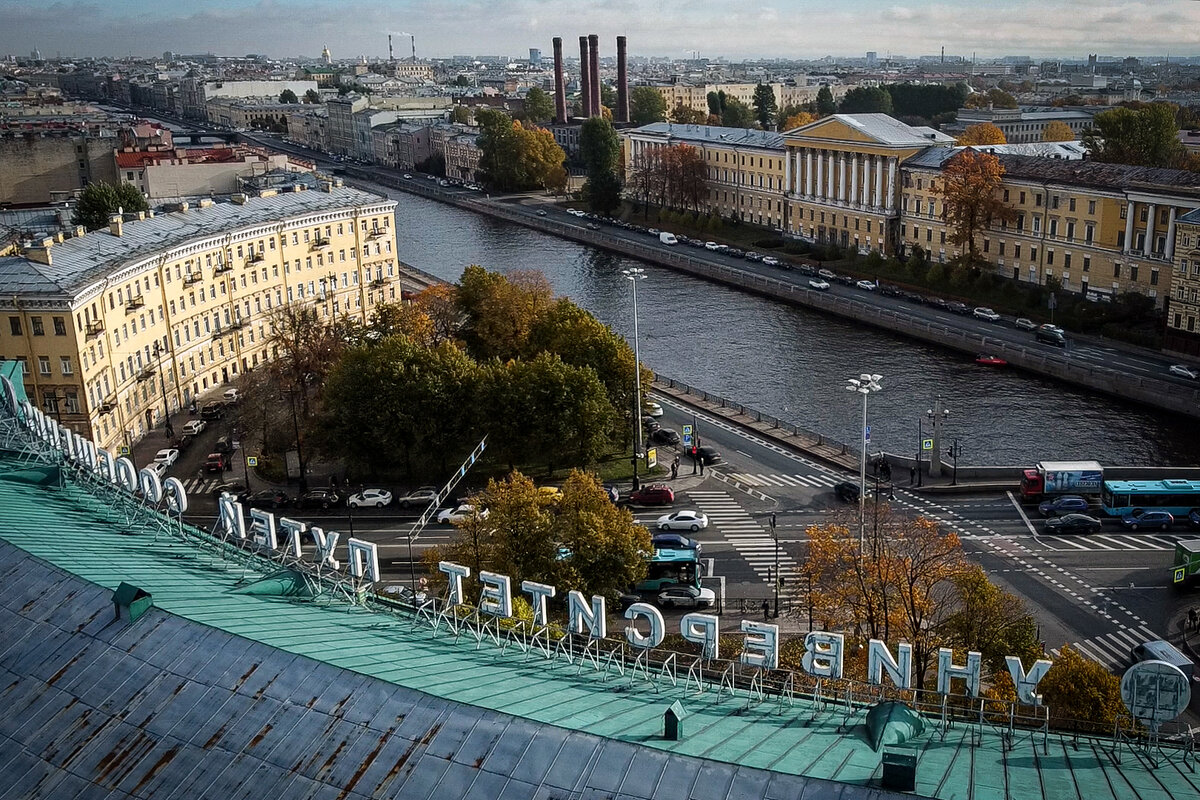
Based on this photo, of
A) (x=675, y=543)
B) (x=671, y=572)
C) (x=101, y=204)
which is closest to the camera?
(x=671, y=572)

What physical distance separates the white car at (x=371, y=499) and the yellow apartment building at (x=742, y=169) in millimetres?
74598

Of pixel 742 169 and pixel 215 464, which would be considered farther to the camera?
pixel 742 169

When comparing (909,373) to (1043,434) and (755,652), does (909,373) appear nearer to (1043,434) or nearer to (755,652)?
(1043,434)

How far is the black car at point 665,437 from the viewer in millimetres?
58281

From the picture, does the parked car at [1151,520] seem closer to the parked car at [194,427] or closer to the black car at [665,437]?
the black car at [665,437]

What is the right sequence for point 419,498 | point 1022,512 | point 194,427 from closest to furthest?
1. point 1022,512
2. point 419,498
3. point 194,427

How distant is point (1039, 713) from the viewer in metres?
28.4

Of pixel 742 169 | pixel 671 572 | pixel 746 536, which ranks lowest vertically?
pixel 746 536

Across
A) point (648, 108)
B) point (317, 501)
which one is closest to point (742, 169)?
point (648, 108)

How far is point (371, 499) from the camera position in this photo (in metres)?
50.9

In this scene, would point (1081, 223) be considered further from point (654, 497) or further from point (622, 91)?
point (622, 91)

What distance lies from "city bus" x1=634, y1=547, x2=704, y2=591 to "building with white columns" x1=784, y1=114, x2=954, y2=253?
222 feet

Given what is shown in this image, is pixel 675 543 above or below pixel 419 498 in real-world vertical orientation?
above

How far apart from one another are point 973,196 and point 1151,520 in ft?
159
